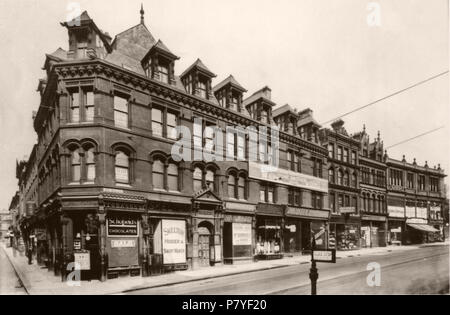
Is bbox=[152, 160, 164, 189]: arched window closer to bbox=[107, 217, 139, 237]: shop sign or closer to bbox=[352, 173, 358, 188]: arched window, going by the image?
bbox=[107, 217, 139, 237]: shop sign

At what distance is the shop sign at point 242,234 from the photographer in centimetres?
2400

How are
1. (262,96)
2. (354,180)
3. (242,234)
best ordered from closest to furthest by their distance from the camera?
(242,234)
(262,96)
(354,180)

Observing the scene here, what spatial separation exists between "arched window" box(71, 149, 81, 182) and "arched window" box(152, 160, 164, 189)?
3.98 m

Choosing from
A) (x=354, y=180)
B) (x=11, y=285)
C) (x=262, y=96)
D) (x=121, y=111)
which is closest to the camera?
(x=11, y=285)

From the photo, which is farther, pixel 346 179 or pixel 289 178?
pixel 346 179

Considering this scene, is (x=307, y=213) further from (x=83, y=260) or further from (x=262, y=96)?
(x=83, y=260)

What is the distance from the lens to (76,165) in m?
18.1

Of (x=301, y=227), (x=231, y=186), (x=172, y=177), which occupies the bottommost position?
(x=301, y=227)

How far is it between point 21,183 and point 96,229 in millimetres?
29518

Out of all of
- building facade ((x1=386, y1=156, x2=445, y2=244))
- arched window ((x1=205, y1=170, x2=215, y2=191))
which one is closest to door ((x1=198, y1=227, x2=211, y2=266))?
arched window ((x1=205, y1=170, x2=215, y2=191))

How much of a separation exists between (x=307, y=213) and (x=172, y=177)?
1408cm

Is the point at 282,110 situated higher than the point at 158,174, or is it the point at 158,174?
the point at 282,110

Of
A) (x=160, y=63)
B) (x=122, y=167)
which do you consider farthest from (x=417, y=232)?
(x=122, y=167)

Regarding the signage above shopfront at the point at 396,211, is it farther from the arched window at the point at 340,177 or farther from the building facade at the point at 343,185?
the arched window at the point at 340,177
